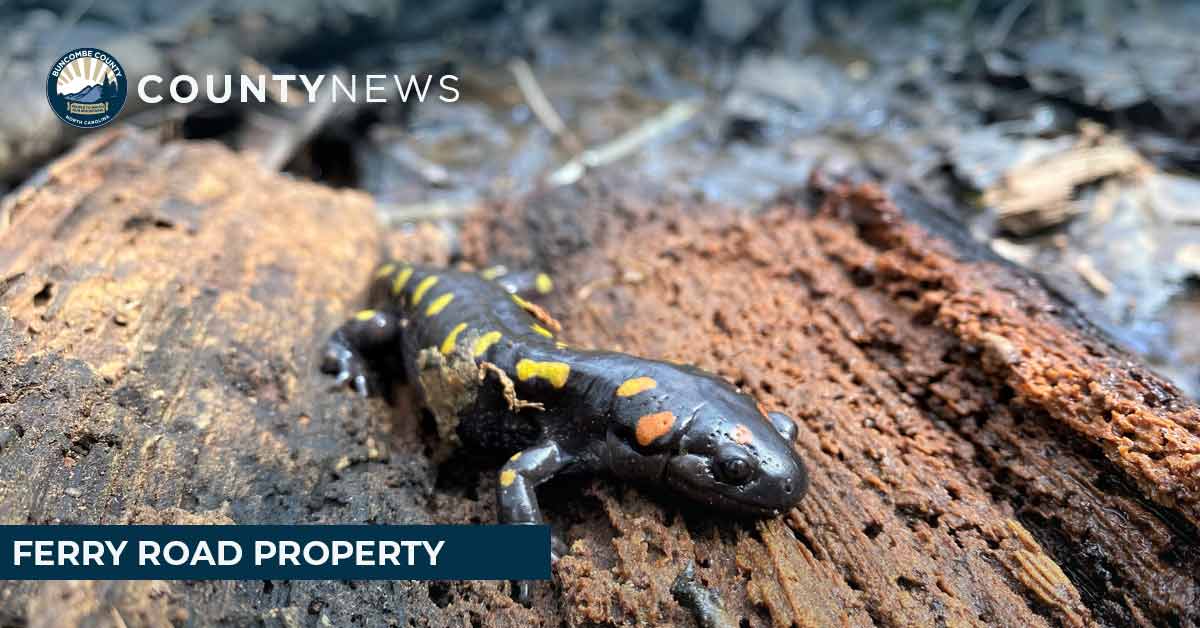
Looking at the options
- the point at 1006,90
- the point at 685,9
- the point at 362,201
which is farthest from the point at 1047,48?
the point at 362,201

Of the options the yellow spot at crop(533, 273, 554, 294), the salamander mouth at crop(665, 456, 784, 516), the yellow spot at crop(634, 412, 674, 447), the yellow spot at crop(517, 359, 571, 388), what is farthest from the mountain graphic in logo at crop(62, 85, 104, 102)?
the salamander mouth at crop(665, 456, 784, 516)

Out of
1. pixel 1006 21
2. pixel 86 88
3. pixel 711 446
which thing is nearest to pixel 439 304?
pixel 711 446

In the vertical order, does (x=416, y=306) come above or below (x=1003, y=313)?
below

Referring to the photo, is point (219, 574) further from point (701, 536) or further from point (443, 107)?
point (443, 107)

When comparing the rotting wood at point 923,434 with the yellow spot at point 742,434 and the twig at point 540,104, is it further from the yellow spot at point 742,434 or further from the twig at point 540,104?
the twig at point 540,104

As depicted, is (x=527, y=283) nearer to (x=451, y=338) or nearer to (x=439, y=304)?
(x=439, y=304)

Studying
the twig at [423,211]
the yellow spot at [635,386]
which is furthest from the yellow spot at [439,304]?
the twig at [423,211]
